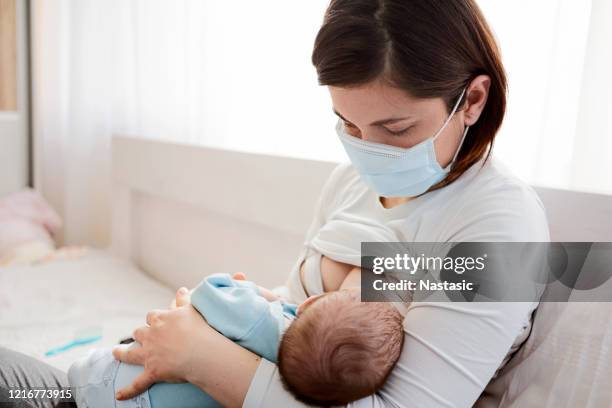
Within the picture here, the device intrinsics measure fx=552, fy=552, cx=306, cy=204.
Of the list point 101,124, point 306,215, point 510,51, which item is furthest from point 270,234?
point 101,124

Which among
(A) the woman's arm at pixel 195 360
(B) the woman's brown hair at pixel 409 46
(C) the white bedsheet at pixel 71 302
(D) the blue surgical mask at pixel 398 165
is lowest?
(C) the white bedsheet at pixel 71 302

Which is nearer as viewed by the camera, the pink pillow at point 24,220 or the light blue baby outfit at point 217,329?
the light blue baby outfit at point 217,329

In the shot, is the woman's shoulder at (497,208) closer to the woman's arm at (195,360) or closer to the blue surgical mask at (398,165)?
the blue surgical mask at (398,165)

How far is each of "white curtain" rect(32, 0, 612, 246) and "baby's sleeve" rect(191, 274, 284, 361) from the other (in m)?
0.69

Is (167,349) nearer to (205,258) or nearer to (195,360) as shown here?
(195,360)

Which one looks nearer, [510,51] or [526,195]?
[526,195]

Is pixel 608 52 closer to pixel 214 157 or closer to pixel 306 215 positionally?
pixel 306 215

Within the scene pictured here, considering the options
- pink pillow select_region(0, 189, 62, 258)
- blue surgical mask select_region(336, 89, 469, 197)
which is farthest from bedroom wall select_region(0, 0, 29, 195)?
blue surgical mask select_region(336, 89, 469, 197)

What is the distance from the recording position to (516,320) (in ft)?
2.79

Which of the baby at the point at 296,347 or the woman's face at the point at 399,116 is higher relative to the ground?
→ the woman's face at the point at 399,116

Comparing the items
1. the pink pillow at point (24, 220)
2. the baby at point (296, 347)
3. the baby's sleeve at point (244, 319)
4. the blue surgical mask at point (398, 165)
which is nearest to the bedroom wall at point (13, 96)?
the pink pillow at point (24, 220)

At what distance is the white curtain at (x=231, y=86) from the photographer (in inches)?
45.1

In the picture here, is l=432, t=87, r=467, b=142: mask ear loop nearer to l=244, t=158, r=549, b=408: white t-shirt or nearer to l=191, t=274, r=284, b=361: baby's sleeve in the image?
l=244, t=158, r=549, b=408: white t-shirt

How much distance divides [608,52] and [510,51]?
226 mm
